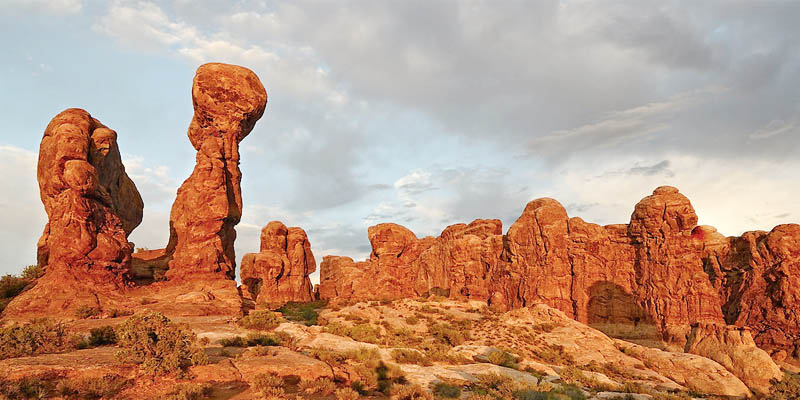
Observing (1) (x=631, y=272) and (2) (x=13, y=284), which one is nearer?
(2) (x=13, y=284)

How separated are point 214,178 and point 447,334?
2343cm

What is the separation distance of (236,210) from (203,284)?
771cm

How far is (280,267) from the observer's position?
220 ft

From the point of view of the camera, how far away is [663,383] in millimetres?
23906

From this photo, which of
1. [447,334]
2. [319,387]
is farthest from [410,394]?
[447,334]

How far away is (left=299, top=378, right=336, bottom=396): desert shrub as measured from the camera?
1310 cm

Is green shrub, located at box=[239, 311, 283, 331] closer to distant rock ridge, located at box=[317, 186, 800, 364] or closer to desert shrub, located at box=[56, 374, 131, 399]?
desert shrub, located at box=[56, 374, 131, 399]

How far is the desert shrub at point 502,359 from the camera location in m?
22.8

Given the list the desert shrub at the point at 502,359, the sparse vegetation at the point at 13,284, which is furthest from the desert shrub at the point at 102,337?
the desert shrub at the point at 502,359

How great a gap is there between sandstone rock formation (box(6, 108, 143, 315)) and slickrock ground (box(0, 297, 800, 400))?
4969 millimetres

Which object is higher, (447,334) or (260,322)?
(260,322)

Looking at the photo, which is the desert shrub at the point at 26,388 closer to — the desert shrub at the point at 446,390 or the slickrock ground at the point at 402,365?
the slickrock ground at the point at 402,365

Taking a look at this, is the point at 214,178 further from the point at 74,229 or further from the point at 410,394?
the point at 410,394

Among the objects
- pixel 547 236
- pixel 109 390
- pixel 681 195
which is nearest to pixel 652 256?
pixel 681 195
